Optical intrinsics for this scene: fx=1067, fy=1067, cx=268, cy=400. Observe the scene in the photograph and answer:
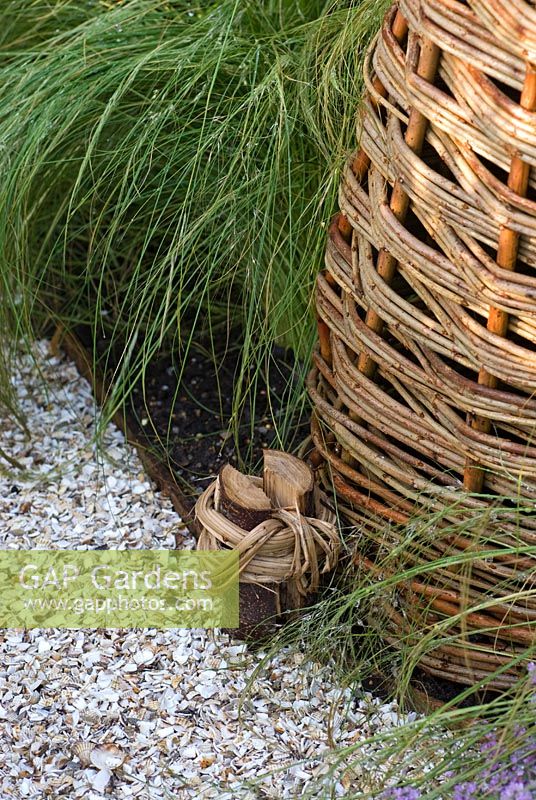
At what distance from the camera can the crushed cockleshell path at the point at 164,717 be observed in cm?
138

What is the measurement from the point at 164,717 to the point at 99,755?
0.35ft

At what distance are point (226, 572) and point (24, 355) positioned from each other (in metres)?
1.03

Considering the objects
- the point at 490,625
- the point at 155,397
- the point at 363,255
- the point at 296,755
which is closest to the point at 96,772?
the point at 296,755

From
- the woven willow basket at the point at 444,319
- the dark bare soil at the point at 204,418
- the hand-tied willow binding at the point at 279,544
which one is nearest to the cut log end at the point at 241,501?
the hand-tied willow binding at the point at 279,544

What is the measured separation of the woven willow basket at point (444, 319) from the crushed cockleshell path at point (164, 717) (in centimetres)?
16

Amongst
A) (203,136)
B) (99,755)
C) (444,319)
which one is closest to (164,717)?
(99,755)

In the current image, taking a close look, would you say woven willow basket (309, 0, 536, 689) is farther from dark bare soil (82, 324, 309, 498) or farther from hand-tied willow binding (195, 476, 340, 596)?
dark bare soil (82, 324, 309, 498)

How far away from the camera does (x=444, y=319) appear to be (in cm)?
134

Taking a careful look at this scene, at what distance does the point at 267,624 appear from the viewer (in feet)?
5.20

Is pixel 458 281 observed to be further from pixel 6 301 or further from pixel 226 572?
pixel 6 301

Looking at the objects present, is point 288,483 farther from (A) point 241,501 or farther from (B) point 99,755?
(B) point 99,755

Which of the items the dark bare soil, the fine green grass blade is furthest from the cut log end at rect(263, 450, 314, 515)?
the dark bare soil

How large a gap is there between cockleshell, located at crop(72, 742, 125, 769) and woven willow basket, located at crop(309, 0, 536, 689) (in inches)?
15.9

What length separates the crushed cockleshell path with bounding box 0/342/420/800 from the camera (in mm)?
1385
